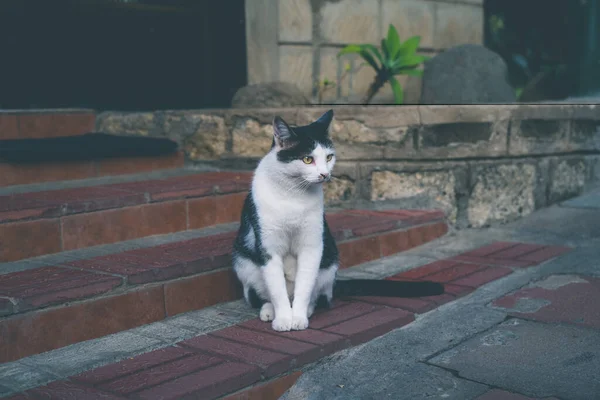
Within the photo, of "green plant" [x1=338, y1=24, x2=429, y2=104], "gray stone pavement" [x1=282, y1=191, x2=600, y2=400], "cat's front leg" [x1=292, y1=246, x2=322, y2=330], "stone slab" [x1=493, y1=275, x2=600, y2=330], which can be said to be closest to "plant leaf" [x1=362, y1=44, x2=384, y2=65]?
"green plant" [x1=338, y1=24, x2=429, y2=104]

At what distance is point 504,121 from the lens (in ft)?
13.7

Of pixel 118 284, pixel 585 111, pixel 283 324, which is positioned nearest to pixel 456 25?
pixel 585 111

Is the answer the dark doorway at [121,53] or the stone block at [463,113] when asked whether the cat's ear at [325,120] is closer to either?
the stone block at [463,113]

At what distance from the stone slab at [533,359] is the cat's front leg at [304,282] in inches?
20.2

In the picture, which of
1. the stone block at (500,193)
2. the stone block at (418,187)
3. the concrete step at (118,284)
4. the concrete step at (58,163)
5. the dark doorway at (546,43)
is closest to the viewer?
the concrete step at (118,284)

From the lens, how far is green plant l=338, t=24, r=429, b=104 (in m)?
4.91

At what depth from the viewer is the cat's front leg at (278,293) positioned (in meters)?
2.54

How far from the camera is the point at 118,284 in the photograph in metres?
2.58

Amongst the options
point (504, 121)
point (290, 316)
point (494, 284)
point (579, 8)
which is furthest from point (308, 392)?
point (579, 8)

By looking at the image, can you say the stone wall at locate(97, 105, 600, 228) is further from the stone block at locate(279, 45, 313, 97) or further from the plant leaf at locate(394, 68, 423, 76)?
the plant leaf at locate(394, 68, 423, 76)

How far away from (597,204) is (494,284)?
5.43 ft

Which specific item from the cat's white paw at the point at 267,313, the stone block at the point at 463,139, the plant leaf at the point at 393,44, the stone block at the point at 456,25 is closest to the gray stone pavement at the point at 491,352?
the cat's white paw at the point at 267,313

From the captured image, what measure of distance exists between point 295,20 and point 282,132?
245 cm

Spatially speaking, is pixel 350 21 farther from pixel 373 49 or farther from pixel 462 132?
pixel 462 132
